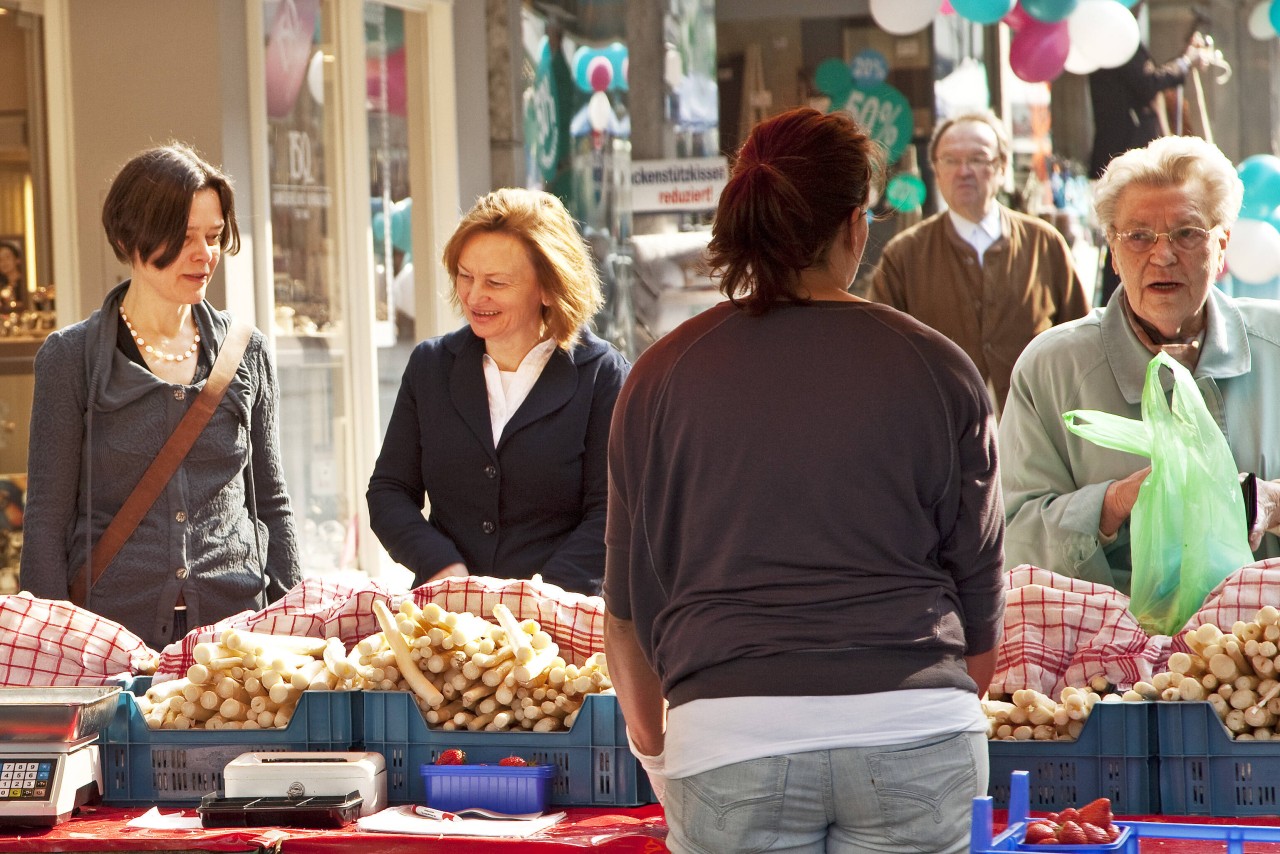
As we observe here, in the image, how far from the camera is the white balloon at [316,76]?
733 centimetres

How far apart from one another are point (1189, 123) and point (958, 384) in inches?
339

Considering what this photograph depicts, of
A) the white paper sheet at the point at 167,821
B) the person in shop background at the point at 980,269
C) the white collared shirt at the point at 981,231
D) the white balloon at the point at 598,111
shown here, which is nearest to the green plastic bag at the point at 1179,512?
the white paper sheet at the point at 167,821

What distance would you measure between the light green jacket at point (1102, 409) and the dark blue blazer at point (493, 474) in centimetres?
89

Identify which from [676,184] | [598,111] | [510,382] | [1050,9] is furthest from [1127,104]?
[510,382]

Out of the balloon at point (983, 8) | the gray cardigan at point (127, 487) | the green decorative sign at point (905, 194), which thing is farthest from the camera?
the green decorative sign at point (905, 194)

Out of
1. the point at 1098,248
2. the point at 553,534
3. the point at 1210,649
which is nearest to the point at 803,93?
the point at 1098,248

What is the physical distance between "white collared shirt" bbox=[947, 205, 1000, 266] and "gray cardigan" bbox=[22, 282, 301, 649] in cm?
339

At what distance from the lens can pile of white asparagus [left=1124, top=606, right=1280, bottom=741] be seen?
2.39m

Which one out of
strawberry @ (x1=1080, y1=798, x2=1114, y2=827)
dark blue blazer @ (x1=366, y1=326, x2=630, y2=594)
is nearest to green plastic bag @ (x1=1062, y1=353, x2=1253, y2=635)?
strawberry @ (x1=1080, y1=798, x2=1114, y2=827)

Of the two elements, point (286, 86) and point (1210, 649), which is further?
point (286, 86)

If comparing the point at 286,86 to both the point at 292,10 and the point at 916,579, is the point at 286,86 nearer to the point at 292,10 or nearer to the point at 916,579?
the point at 292,10

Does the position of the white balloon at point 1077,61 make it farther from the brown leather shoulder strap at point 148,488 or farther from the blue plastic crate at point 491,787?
the blue plastic crate at point 491,787

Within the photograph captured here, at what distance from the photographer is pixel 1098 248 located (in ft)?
41.0

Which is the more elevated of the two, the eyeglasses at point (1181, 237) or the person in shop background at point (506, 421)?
the eyeglasses at point (1181, 237)
